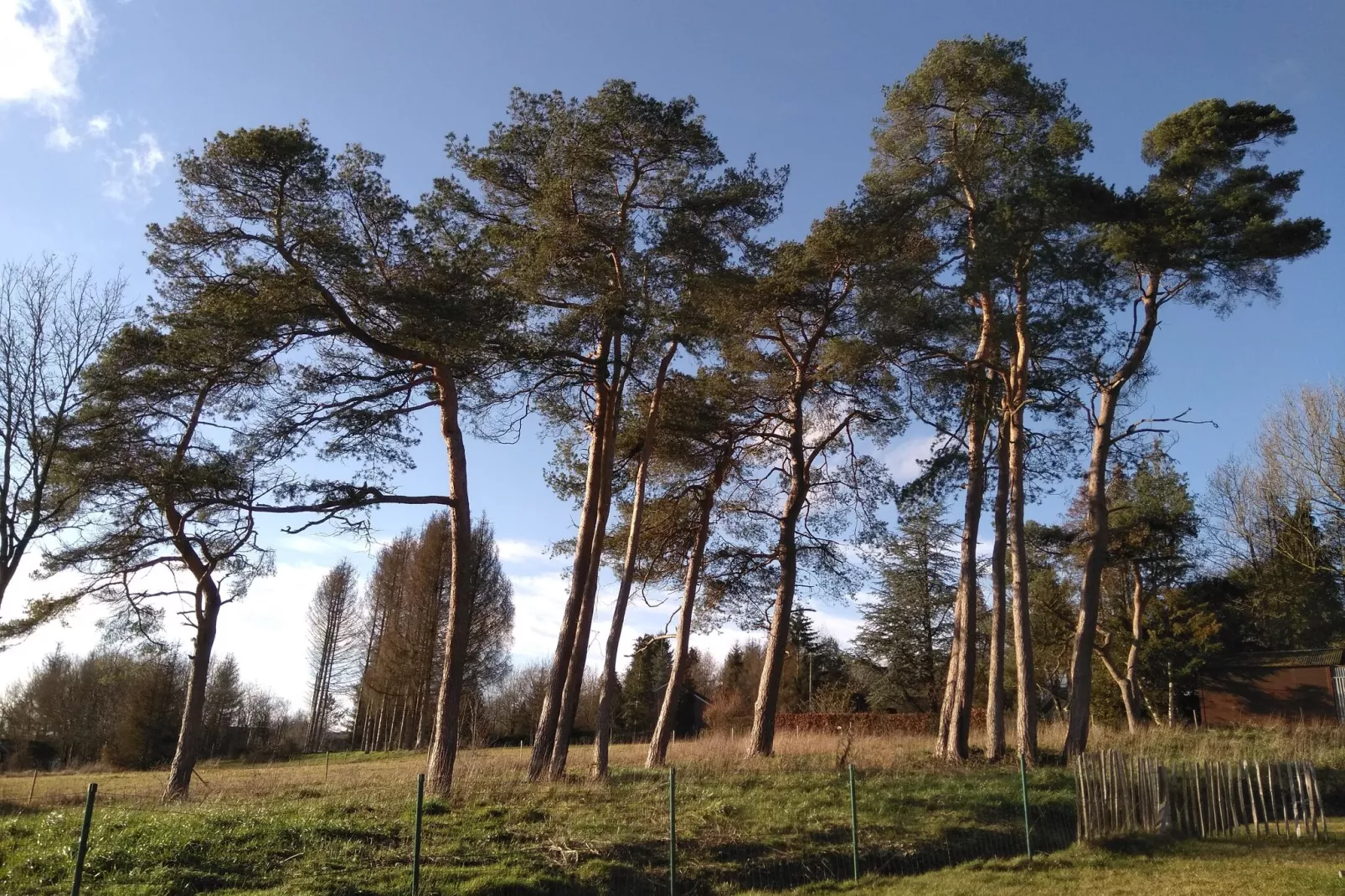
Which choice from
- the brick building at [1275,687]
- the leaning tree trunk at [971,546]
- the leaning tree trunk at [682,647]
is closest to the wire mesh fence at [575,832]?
the leaning tree trunk at [971,546]

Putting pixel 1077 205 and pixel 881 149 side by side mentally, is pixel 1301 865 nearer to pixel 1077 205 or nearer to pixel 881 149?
pixel 1077 205

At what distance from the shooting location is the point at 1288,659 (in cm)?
3259

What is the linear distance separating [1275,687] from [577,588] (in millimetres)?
28584

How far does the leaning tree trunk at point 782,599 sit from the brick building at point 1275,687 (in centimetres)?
2095

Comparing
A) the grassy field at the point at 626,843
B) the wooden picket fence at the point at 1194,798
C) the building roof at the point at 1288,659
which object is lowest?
the grassy field at the point at 626,843

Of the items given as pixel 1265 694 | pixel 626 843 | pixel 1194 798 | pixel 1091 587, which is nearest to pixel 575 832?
pixel 626 843

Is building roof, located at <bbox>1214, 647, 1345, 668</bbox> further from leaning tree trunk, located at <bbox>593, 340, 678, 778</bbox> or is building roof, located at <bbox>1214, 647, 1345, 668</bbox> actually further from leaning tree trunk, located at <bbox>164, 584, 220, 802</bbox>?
leaning tree trunk, located at <bbox>164, 584, 220, 802</bbox>

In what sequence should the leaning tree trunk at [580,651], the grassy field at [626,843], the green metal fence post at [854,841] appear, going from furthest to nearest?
the leaning tree trunk at [580,651], the green metal fence post at [854,841], the grassy field at [626,843]

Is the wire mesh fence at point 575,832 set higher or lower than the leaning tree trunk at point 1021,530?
lower

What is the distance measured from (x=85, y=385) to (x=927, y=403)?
15.7 m

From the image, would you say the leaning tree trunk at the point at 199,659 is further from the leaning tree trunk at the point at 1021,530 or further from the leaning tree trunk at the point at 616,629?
the leaning tree trunk at the point at 1021,530

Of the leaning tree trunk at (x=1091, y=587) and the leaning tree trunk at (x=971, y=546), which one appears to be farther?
the leaning tree trunk at (x=971, y=546)

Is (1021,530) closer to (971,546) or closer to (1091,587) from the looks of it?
(971,546)

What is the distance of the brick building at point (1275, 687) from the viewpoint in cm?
3128
